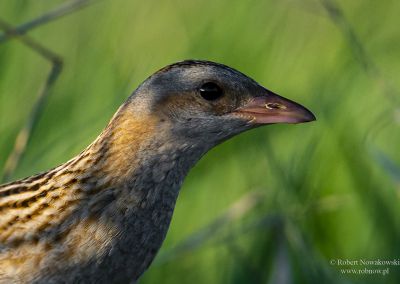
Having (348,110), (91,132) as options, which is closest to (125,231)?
(91,132)

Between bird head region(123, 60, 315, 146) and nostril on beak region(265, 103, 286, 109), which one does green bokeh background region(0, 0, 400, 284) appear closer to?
nostril on beak region(265, 103, 286, 109)

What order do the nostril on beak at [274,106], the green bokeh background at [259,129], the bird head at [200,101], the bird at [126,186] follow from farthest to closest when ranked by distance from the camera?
the green bokeh background at [259,129], the nostril on beak at [274,106], the bird head at [200,101], the bird at [126,186]

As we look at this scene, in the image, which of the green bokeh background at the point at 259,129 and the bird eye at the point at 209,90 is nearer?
the bird eye at the point at 209,90

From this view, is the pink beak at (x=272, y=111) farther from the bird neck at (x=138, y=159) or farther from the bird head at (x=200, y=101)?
the bird neck at (x=138, y=159)

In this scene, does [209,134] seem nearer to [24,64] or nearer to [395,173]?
[395,173]

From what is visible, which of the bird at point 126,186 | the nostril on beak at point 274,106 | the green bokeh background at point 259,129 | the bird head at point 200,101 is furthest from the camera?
the green bokeh background at point 259,129

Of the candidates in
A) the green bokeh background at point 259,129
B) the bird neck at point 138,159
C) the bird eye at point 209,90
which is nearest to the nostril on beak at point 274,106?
the bird eye at point 209,90

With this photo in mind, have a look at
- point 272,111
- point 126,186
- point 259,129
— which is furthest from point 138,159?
point 259,129
